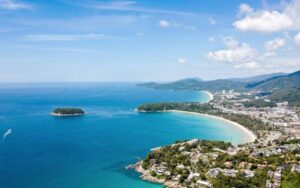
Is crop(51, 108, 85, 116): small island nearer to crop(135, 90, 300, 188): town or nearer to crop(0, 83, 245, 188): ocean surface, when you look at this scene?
crop(0, 83, 245, 188): ocean surface

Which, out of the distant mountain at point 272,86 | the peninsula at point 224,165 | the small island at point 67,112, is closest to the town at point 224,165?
the peninsula at point 224,165

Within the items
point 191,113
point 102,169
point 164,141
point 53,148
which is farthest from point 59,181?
point 191,113

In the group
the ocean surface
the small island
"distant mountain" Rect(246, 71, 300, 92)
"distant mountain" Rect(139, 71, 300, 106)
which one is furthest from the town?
"distant mountain" Rect(246, 71, 300, 92)

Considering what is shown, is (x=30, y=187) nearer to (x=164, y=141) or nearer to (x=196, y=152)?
(x=196, y=152)

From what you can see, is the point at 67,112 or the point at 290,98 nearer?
the point at 67,112

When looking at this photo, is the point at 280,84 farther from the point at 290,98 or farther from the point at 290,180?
the point at 290,180

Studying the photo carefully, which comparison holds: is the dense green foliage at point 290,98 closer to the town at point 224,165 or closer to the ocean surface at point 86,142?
the ocean surface at point 86,142

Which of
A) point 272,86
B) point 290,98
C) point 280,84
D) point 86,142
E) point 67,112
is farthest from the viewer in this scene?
point 272,86

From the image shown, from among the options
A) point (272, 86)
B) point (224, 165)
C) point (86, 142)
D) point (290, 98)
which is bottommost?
point (86, 142)

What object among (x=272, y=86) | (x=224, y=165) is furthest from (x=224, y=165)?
(x=272, y=86)
